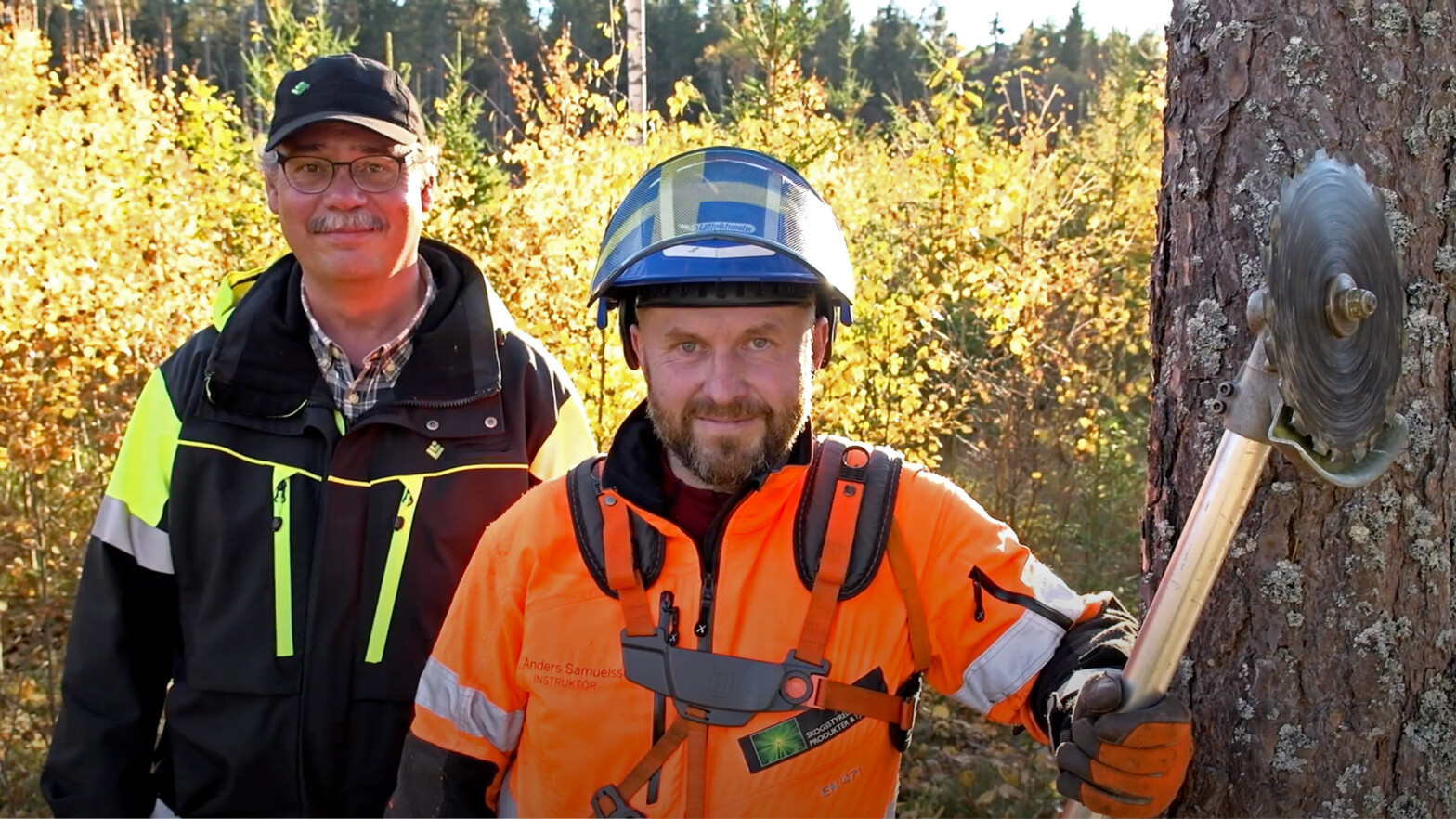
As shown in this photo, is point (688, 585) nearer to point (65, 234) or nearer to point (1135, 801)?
point (1135, 801)

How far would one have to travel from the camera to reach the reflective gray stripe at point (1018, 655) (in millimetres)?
2105

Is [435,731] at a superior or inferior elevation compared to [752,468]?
inferior

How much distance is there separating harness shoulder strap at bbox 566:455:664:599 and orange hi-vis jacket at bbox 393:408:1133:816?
0.04ft

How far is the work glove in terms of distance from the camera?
1796 millimetres

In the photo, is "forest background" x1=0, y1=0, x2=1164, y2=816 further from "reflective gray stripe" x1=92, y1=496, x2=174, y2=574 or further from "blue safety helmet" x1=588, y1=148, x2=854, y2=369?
"blue safety helmet" x1=588, y1=148, x2=854, y2=369

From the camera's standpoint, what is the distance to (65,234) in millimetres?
6395

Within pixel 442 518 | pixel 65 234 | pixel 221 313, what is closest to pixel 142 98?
pixel 65 234

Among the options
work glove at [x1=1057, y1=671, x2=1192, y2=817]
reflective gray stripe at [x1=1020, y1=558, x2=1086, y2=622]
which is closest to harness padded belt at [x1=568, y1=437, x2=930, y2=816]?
reflective gray stripe at [x1=1020, y1=558, x2=1086, y2=622]

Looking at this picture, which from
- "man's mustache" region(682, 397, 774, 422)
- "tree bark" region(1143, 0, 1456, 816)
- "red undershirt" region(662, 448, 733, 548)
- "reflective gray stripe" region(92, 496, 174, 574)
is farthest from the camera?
"reflective gray stripe" region(92, 496, 174, 574)

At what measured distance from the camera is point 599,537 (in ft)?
7.34

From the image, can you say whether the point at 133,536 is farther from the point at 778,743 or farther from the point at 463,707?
the point at 778,743

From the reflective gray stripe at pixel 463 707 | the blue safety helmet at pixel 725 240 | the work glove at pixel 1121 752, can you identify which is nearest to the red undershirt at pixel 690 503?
the blue safety helmet at pixel 725 240

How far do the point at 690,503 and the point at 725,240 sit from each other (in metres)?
0.57

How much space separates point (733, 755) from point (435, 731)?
65 centimetres
